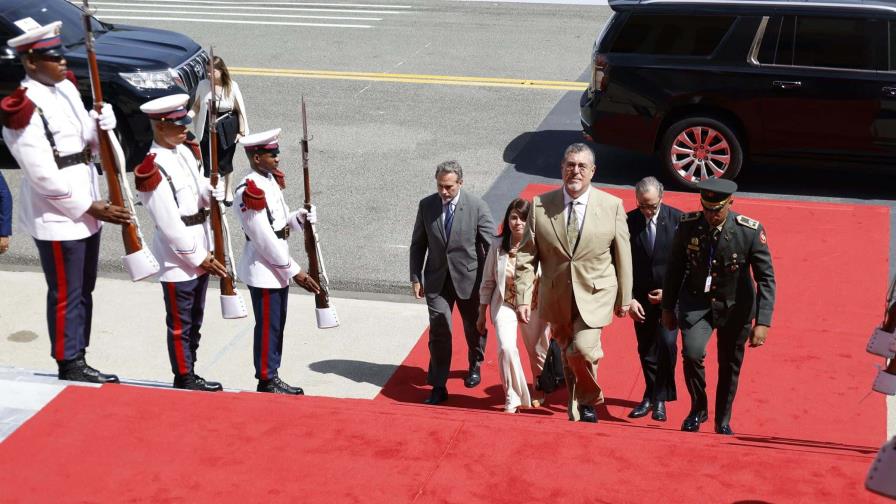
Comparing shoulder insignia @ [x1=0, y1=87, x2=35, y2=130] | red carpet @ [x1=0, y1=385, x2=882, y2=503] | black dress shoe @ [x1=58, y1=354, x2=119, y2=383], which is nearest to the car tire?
red carpet @ [x1=0, y1=385, x2=882, y2=503]

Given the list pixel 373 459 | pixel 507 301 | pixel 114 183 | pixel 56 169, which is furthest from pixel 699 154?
pixel 373 459

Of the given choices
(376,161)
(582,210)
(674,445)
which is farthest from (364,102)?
(674,445)

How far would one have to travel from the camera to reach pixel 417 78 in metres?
17.1

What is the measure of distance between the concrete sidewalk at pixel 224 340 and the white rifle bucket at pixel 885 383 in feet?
11.9

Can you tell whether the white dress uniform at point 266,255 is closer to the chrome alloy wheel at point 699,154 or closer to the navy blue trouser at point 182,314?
the navy blue trouser at point 182,314

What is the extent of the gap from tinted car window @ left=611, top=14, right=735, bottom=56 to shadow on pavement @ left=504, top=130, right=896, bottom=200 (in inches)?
55.0

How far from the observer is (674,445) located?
17.5 feet

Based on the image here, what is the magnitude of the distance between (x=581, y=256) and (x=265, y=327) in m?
2.04

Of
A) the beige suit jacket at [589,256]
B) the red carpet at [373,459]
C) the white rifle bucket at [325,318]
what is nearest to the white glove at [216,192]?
the white rifle bucket at [325,318]

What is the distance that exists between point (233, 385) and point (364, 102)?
320 inches

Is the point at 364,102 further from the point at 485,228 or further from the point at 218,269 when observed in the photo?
the point at 218,269

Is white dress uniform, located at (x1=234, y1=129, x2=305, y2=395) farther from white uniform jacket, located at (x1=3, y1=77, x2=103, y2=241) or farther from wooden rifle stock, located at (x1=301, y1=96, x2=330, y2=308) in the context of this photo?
white uniform jacket, located at (x1=3, y1=77, x2=103, y2=241)

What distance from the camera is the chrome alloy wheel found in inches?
476

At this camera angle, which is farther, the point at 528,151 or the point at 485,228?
the point at 528,151
